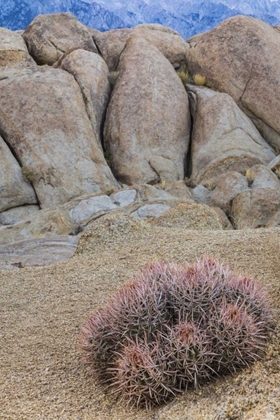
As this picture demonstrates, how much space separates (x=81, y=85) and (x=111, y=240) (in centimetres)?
1393

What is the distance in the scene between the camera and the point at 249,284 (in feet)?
13.4

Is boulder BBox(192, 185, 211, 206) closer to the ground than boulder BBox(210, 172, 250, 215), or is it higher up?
closer to the ground

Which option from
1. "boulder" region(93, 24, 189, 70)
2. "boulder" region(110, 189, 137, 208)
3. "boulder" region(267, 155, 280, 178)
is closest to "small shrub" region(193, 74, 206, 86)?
"boulder" region(93, 24, 189, 70)

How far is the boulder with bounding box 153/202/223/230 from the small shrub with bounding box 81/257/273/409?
4.81m

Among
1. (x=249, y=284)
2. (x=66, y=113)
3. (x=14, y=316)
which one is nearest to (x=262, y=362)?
(x=249, y=284)

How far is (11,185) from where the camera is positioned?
17.7 m

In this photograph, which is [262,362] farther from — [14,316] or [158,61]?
[158,61]

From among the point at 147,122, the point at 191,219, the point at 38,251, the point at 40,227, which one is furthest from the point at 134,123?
the point at 38,251

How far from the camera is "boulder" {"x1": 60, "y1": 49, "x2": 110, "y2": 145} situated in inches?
811

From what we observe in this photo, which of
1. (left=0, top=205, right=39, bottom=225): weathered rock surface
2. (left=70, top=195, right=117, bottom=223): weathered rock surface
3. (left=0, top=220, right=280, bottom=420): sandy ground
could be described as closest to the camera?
(left=0, top=220, right=280, bottom=420): sandy ground

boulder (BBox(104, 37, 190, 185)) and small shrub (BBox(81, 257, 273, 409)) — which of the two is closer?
small shrub (BBox(81, 257, 273, 409))

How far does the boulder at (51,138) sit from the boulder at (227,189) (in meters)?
3.92

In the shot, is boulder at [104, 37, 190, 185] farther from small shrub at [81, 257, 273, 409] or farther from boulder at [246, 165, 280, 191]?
small shrub at [81, 257, 273, 409]

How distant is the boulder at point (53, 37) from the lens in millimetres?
23094
